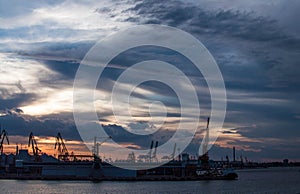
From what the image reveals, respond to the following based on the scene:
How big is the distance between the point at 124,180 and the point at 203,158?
1112 inches

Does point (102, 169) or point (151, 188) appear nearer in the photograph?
point (151, 188)

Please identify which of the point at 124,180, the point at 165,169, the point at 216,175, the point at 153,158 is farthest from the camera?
the point at 153,158

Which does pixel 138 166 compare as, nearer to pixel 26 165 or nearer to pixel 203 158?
pixel 203 158

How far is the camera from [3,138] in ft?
562

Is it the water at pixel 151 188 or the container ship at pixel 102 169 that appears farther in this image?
the container ship at pixel 102 169

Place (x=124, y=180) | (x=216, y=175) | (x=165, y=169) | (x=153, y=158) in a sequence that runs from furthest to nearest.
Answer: (x=153, y=158)
(x=165, y=169)
(x=216, y=175)
(x=124, y=180)

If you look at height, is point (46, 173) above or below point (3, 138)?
below

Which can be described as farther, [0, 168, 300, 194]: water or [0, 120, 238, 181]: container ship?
[0, 120, 238, 181]: container ship

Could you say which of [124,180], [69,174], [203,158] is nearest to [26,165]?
[69,174]

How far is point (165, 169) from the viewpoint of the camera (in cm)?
15238

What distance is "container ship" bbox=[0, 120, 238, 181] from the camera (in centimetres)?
13700

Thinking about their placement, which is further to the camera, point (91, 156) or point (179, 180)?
point (91, 156)

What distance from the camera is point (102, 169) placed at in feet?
465

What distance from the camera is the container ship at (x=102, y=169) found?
137000mm
